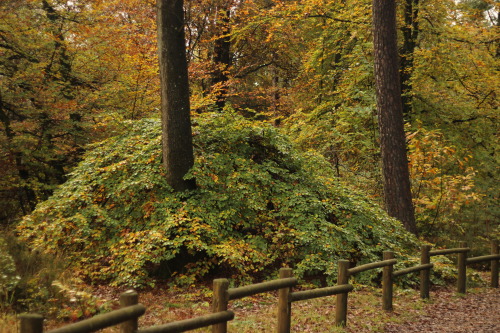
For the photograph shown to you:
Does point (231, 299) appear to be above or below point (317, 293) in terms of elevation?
above

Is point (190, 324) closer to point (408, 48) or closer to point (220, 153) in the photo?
point (220, 153)

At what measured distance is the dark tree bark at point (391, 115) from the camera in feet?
33.1

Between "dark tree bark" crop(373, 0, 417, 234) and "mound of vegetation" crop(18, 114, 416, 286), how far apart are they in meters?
0.84

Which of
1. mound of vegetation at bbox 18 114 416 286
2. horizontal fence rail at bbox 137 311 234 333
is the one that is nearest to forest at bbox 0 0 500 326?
mound of vegetation at bbox 18 114 416 286

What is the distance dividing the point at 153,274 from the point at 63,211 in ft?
8.10

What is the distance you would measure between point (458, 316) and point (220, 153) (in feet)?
20.4

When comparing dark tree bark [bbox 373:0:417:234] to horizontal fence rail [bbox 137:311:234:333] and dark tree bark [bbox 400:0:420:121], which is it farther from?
horizontal fence rail [bbox 137:311:234:333]

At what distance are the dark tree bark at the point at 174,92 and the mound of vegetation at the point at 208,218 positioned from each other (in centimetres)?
36

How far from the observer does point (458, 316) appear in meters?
7.34

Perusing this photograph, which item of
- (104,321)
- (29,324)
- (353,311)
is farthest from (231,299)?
(353,311)

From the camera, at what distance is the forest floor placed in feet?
20.6

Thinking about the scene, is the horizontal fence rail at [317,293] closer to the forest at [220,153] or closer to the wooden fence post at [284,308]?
the wooden fence post at [284,308]

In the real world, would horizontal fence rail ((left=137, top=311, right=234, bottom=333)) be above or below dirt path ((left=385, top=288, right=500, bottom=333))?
above

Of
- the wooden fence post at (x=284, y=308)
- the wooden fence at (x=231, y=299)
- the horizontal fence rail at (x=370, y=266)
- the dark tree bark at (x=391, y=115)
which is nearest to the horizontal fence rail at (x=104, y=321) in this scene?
the wooden fence at (x=231, y=299)
